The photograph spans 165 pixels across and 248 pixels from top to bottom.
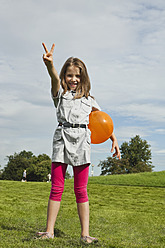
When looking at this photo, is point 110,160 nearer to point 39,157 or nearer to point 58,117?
point 39,157

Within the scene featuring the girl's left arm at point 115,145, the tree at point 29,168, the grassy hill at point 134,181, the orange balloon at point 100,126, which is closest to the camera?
the orange balloon at point 100,126

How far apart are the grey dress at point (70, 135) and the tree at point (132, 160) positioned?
5157 cm

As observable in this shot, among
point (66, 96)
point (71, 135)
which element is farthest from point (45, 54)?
point (71, 135)

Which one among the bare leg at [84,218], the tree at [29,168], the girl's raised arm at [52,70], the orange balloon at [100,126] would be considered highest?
the tree at [29,168]

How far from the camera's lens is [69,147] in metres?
3.39

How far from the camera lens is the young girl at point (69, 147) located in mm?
3360

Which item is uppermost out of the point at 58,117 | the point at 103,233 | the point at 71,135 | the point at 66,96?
the point at 66,96

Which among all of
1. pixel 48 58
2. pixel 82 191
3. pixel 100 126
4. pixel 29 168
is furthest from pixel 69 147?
pixel 29 168

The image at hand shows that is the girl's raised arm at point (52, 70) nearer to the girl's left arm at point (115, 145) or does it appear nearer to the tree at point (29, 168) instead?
the girl's left arm at point (115, 145)

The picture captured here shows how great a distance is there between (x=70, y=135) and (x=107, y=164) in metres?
53.4

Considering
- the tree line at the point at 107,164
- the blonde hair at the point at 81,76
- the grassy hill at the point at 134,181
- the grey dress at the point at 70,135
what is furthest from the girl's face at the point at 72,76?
the tree line at the point at 107,164

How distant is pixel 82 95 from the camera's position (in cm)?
363

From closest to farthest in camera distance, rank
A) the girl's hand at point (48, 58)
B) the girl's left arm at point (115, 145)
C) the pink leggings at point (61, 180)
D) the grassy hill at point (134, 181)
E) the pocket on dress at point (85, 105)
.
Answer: the girl's hand at point (48, 58), the pink leggings at point (61, 180), the pocket on dress at point (85, 105), the girl's left arm at point (115, 145), the grassy hill at point (134, 181)

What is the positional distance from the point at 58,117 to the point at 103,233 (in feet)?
6.38
